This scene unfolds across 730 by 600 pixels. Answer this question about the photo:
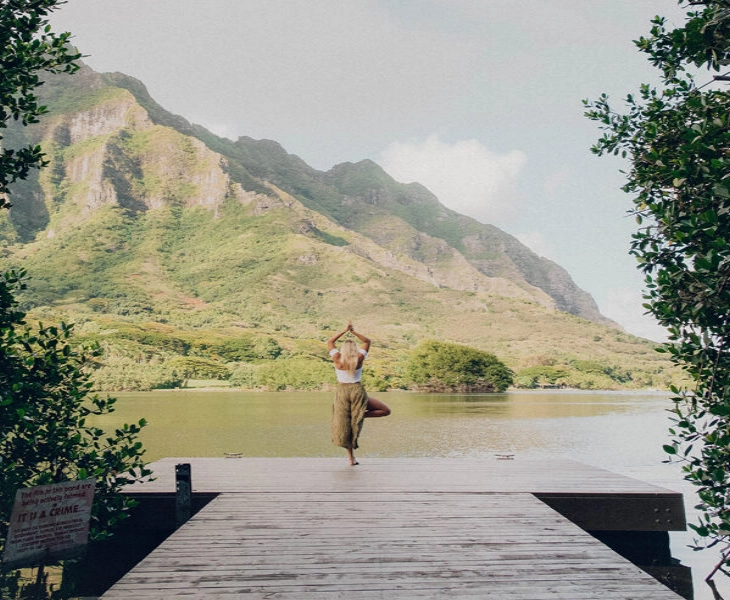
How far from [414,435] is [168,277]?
105285 mm

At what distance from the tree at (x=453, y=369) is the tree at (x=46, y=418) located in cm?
6653

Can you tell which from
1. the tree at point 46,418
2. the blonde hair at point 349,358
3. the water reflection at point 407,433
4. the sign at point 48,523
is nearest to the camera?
the sign at point 48,523

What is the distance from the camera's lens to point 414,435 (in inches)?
1021

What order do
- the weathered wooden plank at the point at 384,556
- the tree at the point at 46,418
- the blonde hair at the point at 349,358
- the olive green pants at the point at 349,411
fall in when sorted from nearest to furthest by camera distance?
the weathered wooden plank at the point at 384,556, the tree at the point at 46,418, the blonde hair at the point at 349,358, the olive green pants at the point at 349,411

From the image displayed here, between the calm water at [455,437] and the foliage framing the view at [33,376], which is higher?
the foliage framing the view at [33,376]

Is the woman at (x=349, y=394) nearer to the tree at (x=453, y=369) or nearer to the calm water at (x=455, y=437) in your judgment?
the calm water at (x=455, y=437)

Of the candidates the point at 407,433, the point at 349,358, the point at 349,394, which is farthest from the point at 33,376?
the point at 407,433

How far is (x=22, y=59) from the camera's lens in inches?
221

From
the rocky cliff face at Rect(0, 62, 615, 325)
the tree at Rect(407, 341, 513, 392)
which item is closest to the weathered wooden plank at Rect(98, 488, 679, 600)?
the tree at Rect(407, 341, 513, 392)

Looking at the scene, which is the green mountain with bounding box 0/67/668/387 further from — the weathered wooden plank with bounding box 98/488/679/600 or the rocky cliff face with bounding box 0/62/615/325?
the weathered wooden plank with bounding box 98/488/679/600

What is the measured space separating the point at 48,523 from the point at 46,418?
120 centimetres

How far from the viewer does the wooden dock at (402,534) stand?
4441 millimetres

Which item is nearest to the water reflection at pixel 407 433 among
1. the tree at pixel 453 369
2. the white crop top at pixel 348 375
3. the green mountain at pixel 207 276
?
the white crop top at pixel 348 375

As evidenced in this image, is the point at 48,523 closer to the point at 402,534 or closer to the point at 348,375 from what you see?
the point at 402,534
